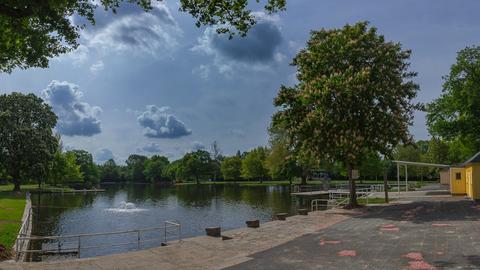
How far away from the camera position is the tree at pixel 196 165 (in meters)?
148

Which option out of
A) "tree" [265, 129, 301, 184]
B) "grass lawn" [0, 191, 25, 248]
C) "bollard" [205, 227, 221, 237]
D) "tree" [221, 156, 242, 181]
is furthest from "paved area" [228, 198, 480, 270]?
"tree" [221, 156, 242, 181]

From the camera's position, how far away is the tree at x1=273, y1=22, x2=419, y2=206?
30500mm

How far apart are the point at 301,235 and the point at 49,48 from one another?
13.9 m

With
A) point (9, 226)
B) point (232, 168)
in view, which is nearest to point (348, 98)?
point (9, 226)

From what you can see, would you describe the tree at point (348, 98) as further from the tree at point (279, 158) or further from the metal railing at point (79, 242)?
the tree at point (279, 158)

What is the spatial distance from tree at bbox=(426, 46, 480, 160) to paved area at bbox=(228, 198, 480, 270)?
2550cm

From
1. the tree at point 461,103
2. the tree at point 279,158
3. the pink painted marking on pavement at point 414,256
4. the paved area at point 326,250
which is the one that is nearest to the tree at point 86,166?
the tree at point 279,158

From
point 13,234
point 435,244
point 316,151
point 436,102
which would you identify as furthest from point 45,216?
point 436,102

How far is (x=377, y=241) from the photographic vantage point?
1719cm

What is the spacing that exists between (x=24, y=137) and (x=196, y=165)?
262 feet

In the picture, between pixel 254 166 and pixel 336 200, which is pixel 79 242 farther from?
pixel 254 166

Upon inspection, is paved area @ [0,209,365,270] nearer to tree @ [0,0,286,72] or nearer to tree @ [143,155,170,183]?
tree @ [0,0,286,72]

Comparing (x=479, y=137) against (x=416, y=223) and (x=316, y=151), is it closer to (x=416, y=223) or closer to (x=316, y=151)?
(x=316, y=151)

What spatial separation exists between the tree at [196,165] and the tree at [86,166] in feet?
93.6
